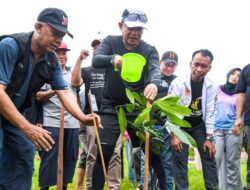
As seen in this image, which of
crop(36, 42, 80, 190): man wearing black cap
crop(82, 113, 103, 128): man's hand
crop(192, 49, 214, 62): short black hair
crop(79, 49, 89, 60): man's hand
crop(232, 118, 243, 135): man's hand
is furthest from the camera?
crop(232, 118, 243, 135): man's hand

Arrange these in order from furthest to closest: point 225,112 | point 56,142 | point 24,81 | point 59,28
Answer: point 225,112
point 56,142
point 24,81
point 59,28

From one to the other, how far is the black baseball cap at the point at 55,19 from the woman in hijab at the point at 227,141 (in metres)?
3.49

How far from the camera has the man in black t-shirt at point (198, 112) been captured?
4.95 metres

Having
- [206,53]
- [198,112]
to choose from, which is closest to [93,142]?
[198,112]

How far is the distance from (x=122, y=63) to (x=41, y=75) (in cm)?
68

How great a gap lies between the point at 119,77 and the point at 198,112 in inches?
44.9

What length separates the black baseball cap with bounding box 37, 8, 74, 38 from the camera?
343 centimetres

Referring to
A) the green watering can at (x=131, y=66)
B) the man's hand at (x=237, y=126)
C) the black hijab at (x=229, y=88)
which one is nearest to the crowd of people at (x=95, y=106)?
the man's hand at (x=237, y=126)

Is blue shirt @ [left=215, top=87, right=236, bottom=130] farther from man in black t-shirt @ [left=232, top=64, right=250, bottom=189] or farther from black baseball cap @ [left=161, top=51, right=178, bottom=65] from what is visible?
black baseball cap @ [left=161, top=51, right=178, bottom=65]

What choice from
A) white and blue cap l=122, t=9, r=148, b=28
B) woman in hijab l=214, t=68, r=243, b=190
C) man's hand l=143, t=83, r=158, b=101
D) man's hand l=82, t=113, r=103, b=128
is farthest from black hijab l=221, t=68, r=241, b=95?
man's hand l=82, t=113, r=103, b=128

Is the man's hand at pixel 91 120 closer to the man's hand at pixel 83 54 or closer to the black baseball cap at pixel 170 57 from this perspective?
the man's hand at pixel 83 54

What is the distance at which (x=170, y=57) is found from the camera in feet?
20.1

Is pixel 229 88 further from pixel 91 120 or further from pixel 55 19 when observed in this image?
pixel 55 19

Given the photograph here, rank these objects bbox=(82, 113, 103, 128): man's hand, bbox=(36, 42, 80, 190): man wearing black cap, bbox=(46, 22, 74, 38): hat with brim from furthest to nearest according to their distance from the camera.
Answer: bbox=(36, 42, 80, 190): man wearing black cap, bbox=(82, 113, 103, 128): man's hand, bbox=(46, 22, 74, 38): hat with brim
